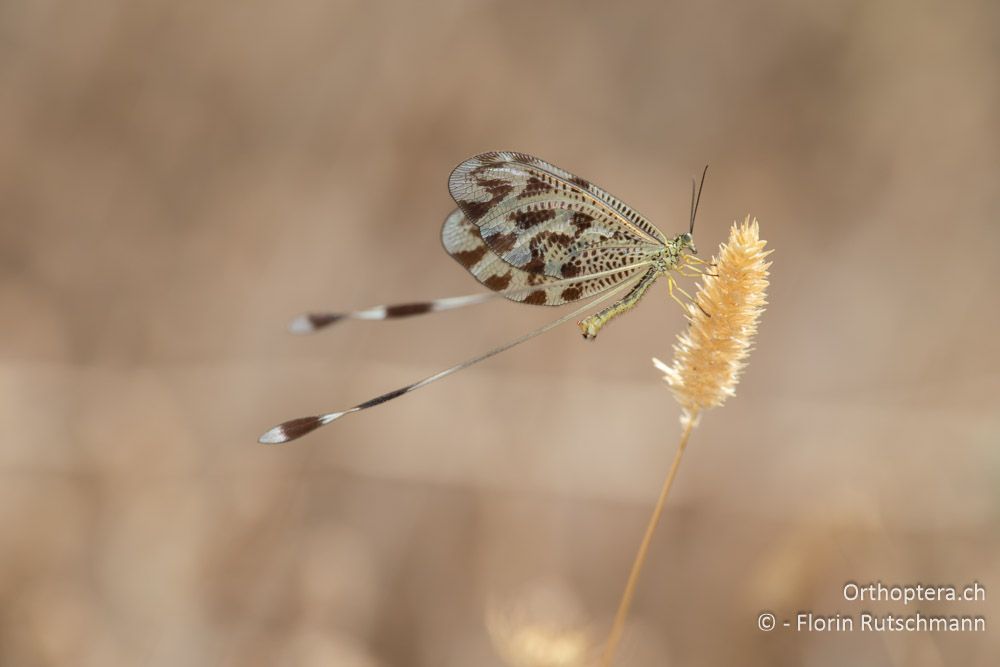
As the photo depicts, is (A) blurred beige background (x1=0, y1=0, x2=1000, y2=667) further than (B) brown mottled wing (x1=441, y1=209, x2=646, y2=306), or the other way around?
(A) blurred beige background (x1=0, y1=0, x2=1000, y2=667)

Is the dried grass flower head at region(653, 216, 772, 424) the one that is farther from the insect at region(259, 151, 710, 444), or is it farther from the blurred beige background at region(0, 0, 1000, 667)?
the blurred beige background at region(0, 0, 1000, 667)

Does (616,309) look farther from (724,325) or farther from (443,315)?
(443,315)

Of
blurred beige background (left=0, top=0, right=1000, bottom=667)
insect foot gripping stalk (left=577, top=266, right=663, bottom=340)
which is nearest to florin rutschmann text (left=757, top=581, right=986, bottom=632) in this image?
blurred beige background (left=0, top=0, right=1000, bottom=667)

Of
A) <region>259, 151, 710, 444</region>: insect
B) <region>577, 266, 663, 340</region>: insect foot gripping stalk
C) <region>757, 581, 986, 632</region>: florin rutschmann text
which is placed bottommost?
<region>757, 581, 986, 632</region>: florin rutschmann text

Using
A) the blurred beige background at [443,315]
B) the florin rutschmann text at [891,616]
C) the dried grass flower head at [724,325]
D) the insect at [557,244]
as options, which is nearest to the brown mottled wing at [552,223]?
the insect at [557,244]

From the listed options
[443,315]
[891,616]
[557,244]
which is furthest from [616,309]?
[443,315]

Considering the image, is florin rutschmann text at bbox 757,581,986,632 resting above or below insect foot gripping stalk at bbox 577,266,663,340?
below

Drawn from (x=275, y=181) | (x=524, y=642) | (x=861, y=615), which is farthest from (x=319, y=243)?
(x=861, y=615)
